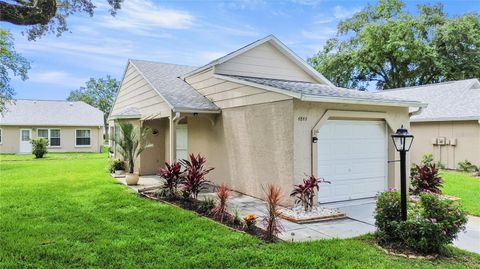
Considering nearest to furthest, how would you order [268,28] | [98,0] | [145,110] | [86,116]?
[98,0]
[145,110]
[268,28]
[86,116]

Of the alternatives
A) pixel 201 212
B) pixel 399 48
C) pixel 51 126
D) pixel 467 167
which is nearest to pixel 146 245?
pixel 201 212

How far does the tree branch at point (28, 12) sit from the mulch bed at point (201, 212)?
4.66m

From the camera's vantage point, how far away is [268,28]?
16594mm

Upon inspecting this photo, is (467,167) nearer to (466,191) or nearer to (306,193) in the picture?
(466,191)

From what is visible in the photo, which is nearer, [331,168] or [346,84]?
[331,168]

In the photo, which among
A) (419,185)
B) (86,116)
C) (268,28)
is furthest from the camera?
(86,116)

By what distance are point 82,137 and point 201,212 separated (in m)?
25.2

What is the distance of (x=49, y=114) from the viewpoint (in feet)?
95.8

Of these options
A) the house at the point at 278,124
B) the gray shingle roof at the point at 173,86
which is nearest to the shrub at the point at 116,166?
the house at the point at 278,124

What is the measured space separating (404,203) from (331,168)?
10.6ft

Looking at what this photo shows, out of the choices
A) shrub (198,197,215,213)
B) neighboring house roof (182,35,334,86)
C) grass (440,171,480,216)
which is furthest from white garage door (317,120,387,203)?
neighboring house roof (182,35,334,86)

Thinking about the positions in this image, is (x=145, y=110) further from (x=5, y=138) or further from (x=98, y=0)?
(x=5, y=138)

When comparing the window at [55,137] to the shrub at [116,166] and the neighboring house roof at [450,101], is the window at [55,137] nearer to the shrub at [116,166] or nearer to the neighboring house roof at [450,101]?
A: the shrub at [116,166]

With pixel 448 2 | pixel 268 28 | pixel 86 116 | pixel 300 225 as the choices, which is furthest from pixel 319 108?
pixel 448 2
